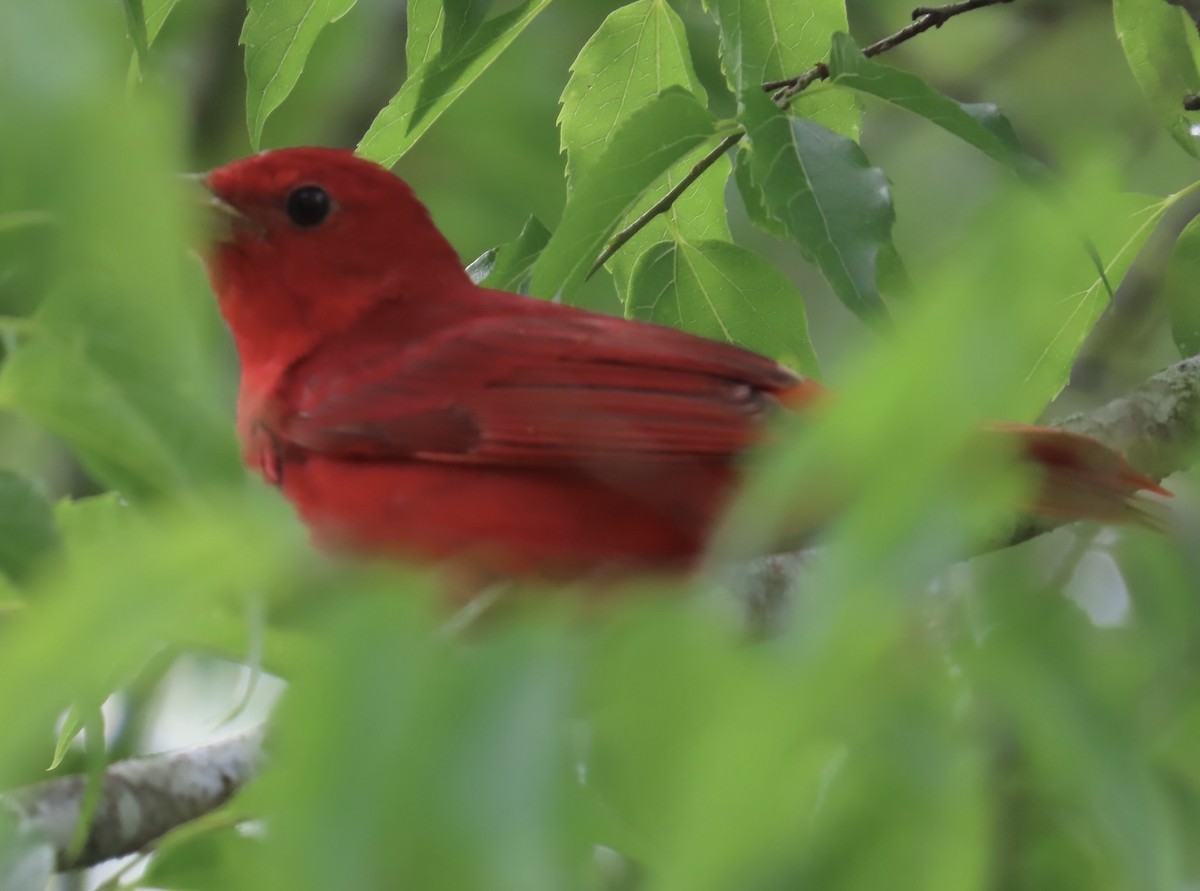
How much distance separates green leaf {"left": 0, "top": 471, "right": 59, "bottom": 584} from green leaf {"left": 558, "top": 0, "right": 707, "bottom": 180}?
1.64 metres

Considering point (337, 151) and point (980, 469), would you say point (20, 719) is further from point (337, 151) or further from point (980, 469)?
point (337, 151)

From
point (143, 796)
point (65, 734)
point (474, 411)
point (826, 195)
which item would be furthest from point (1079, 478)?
point (65, 734)

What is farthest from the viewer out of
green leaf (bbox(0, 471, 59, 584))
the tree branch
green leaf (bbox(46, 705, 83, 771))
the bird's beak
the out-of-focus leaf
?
the bird's beak

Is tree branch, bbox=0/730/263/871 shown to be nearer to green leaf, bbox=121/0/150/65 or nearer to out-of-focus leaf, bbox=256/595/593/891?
out-of-focus leaf, bbox=256/595/593/891

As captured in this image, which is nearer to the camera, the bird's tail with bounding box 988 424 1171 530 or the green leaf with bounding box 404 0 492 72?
the bird's tail with bounding box 988 424 1171 530

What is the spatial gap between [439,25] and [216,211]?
0.74 meters

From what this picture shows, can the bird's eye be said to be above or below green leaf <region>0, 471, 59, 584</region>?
below

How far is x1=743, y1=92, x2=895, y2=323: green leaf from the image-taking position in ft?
7.91

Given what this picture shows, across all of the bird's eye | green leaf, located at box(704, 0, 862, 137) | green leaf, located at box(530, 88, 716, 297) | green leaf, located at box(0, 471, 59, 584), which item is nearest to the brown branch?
green leaf, located at box(704, 0, 862, 137)

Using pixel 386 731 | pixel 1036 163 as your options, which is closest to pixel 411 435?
pixel 1036 163

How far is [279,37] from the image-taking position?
2844mm

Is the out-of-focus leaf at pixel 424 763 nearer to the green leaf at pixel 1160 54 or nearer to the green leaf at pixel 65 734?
the green leaf at pixel 65 734

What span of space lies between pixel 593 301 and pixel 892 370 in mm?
3562

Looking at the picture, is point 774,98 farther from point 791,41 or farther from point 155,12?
point 155,12
